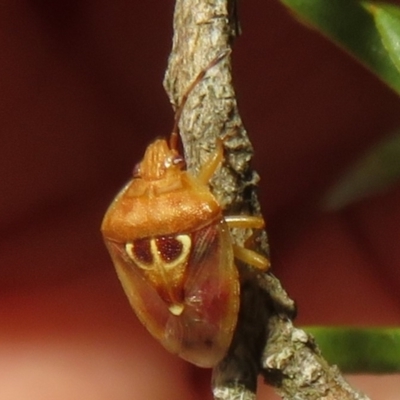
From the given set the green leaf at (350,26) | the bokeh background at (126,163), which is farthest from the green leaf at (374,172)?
the green leaf at (350,26)

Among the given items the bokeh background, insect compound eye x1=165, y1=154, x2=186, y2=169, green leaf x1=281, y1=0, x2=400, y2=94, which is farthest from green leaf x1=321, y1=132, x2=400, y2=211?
insect compound eye x1=165, y1=154, x2=186, y2=169

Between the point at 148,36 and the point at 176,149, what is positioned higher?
the point at 148,36

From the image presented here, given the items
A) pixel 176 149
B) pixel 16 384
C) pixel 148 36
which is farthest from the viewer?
pixel 148 36

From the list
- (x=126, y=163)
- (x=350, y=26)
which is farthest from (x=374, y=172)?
(x=126, y=163)

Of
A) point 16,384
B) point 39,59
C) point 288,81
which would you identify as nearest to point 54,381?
point 16,384

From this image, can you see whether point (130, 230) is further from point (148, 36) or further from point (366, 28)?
point (148, 36)

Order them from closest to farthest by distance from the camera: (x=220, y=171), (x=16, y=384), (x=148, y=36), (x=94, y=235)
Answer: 1. (x=220, y=171)
2. (x=16, y=384)
3. (x=148, y=36)
4. (x=94, y=235)

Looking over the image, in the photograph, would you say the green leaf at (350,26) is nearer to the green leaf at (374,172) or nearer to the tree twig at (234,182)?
the tree twig at (234,182)

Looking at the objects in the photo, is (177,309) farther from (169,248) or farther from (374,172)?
(374,172)
